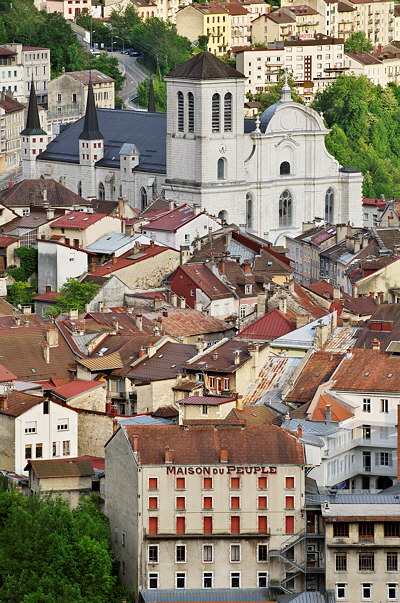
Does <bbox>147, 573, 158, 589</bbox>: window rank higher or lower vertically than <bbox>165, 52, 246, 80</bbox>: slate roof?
lower

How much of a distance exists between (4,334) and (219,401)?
13.6m

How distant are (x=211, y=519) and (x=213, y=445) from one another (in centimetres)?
220

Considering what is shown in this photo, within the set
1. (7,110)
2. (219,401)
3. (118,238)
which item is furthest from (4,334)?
(7,110)

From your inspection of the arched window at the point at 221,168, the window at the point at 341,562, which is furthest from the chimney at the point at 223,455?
the arched window at the point at 221,168

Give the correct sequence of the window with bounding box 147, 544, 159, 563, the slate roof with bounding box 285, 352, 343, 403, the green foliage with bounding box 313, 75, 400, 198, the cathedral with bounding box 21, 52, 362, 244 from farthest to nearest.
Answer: the green foliage with bounding box 313, 75, 400, 198
the cathedral with bounding box 21, 52, 362, 244
the slate roof with bounding box 285, 352, 343, 403
the window with bounding box 147, 544, 159, 563

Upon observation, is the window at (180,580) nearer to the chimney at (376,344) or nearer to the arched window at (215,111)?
the chimney at (376,344)

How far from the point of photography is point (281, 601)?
7294 cm

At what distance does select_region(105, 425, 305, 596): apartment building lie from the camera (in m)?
73.7

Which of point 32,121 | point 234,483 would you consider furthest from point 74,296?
point 32,121

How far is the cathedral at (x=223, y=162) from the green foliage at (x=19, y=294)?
2373cm

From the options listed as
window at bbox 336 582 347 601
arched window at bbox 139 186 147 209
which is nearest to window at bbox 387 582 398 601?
window at bbox 336 582 347 601

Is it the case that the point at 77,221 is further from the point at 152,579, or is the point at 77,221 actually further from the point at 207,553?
the point at 152,579

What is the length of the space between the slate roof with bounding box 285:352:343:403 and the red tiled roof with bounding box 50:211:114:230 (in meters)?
33.7

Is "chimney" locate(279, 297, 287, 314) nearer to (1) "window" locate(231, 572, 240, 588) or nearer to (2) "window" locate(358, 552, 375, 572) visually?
(1) "window" locate(231, 572, 240, 588)
